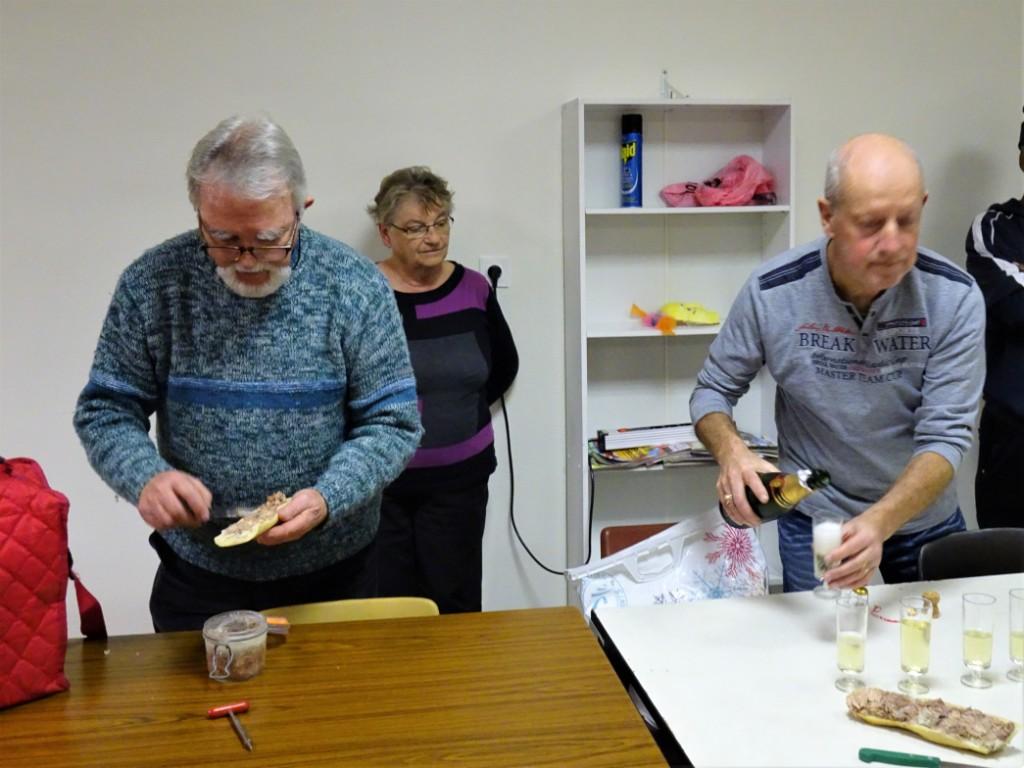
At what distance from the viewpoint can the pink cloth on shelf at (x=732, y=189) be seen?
3.11 metres

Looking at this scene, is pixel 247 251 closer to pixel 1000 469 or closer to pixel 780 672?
pixel 780 672

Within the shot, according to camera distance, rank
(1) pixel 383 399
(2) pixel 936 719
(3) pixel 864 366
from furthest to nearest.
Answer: (3) pixel 864 366 → (1) pixel 383 399 → (2) pixel 936 719

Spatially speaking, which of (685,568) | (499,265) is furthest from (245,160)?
(499,265)

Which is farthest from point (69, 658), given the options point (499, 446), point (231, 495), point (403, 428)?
point (499, 446)

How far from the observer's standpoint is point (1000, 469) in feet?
8.96

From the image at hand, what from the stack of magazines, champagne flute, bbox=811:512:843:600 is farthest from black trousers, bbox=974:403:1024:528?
champagne flute, bbox=811:512:843:600

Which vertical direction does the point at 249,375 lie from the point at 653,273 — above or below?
below

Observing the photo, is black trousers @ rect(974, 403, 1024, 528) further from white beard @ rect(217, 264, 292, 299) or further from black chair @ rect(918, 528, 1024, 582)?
white beard @ rect(217, 264, 292, 299)

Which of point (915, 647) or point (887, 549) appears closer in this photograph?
point (915, 647)

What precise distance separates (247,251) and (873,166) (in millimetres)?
1146

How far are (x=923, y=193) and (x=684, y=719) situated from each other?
1.06 metres

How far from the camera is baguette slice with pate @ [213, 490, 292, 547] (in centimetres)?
142

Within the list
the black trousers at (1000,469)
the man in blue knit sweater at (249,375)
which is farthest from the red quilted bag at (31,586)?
the black trousers at (1000,469)

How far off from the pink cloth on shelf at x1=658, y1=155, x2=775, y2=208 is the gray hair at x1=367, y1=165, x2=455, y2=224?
87 cm
